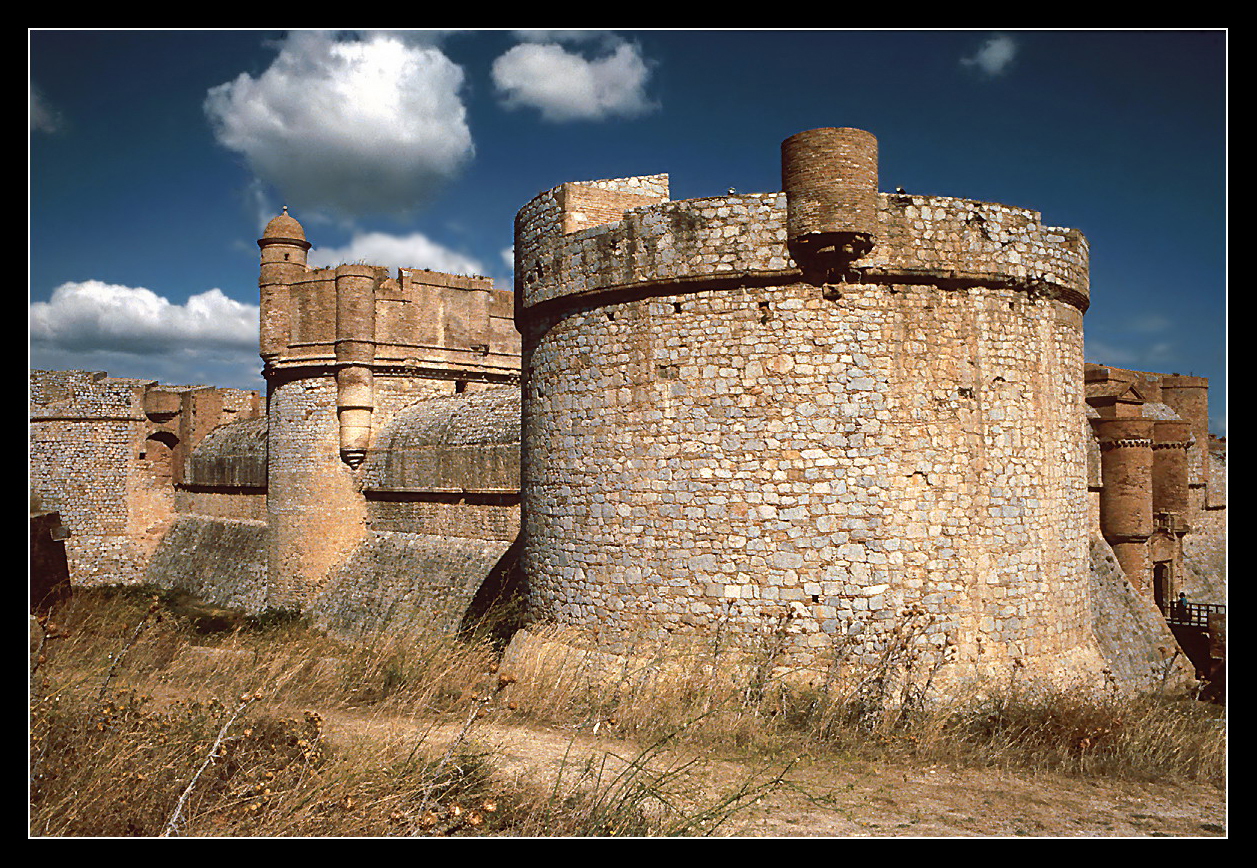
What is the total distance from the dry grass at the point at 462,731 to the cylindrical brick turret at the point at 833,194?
11.4 feet

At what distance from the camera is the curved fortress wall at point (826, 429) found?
24.6 feet

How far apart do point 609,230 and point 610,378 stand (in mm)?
1409

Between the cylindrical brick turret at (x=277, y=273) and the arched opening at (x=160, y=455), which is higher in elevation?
the cylindrical brick turret at (x=277, y=273)

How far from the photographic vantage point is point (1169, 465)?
1811 cm

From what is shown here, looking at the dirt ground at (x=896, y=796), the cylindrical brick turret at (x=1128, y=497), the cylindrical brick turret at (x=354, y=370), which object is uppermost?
the cylindrical brick turret at (x=354, y=370)

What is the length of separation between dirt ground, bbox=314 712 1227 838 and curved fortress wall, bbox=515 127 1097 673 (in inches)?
73.4

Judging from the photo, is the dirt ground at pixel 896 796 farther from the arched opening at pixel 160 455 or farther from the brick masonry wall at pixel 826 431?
the arched opening at pixel 160 455

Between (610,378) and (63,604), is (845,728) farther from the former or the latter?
(63,604)

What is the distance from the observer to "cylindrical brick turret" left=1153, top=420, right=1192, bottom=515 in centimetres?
1756

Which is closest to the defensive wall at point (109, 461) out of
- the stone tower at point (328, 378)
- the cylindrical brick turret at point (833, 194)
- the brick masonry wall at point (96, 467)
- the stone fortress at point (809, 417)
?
the brick masonry wall at point (96, 467)

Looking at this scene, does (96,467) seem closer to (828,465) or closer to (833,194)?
(828,465)

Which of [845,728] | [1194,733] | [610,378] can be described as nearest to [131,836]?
[845,728]

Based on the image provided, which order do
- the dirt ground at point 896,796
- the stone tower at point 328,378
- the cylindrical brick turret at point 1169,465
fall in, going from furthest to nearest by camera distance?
the stone tower at point 328,378
the cylindrical brick turret at point 1169,465
the dirt ground at point 896,796

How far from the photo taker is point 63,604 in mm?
8734
